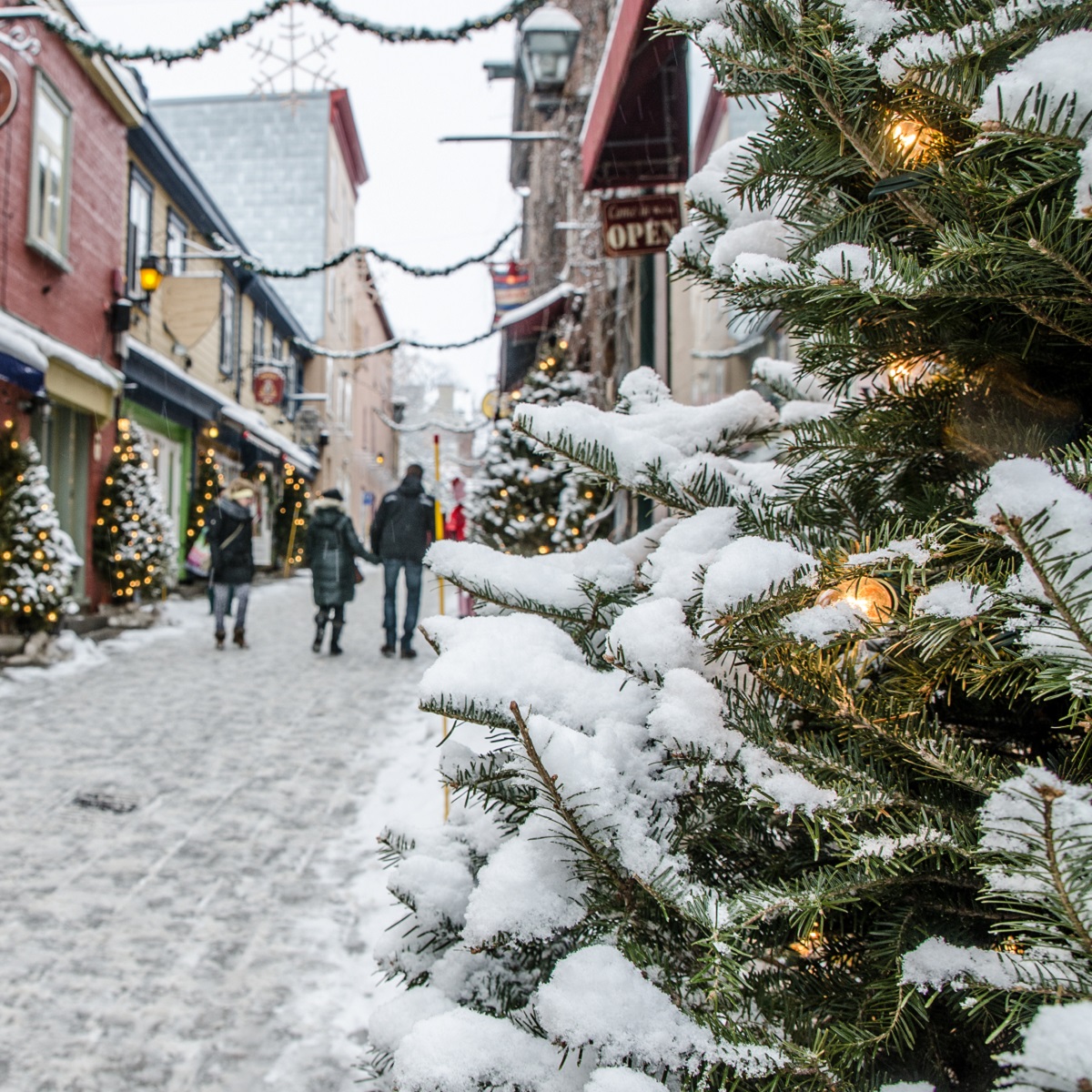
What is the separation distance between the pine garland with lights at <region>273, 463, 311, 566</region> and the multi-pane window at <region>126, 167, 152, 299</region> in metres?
9.97

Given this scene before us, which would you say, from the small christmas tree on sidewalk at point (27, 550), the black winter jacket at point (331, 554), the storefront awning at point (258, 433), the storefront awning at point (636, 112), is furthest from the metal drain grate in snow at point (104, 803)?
the storefront awning at point (258, 433)

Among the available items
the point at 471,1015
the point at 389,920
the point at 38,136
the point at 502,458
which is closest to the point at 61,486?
the point at 38,136

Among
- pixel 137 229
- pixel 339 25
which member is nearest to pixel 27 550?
pixel 339 25

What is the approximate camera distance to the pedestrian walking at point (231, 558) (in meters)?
10.4

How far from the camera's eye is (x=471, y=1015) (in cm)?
117

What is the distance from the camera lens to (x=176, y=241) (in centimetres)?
1644

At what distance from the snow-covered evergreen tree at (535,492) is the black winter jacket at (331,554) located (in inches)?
59.0

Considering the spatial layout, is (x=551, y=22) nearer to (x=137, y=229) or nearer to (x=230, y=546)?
(x=230, y=546)

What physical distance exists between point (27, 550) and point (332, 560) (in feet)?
9.45

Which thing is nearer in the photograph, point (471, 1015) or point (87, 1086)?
point (471, 1015)

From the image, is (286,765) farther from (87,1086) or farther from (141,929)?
(87,1086)

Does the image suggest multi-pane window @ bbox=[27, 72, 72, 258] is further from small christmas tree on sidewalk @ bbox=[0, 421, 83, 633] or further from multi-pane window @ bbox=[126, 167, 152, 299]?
small christmas tree on sidewalk @ bbox=[0, 421, 83, 633]

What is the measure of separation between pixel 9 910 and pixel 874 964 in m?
3.55

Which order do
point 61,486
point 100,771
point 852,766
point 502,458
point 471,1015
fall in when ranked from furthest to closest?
point 61,486
point 502,458
point 100,771
point 471,1015
point 852,766
